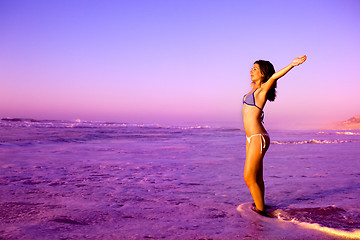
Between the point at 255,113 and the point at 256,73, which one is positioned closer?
the point at 255,113

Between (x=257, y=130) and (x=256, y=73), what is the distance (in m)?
0.70

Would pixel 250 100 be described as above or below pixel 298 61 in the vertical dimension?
below

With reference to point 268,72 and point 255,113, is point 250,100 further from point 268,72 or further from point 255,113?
point 268,72

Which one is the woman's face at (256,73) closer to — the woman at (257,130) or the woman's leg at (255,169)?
the woman at (257,130)

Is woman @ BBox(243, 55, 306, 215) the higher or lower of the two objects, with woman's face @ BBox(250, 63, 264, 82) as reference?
lower

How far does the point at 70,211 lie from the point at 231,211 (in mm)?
1867

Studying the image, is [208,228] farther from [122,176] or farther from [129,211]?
[122,176]

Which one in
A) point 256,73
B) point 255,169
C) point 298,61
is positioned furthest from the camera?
point 256,73

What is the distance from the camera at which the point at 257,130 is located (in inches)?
138

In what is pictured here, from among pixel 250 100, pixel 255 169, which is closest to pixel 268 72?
pixel 250 100

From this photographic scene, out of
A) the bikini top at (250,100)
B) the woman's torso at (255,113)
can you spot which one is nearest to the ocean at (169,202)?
the woman's torso at (255,113)

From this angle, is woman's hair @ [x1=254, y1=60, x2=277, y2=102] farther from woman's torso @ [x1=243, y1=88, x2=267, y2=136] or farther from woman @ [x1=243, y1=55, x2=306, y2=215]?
woman's torso @ [x1=243, y1=88, x2=267, y2=136]

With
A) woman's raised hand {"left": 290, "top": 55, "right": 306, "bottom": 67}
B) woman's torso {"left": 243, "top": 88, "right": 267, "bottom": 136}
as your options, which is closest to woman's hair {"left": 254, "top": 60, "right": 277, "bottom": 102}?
woman's torso {"left": 243, "top": 88, "right": 267, "bottom": 136}

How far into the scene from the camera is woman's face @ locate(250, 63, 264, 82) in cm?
358
